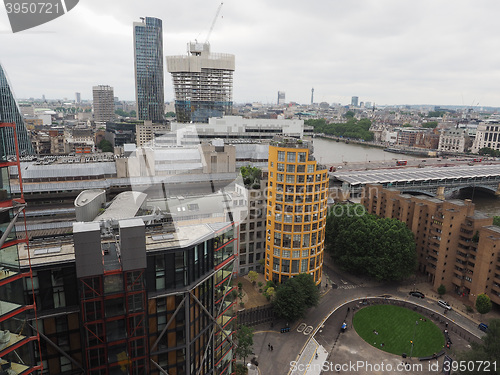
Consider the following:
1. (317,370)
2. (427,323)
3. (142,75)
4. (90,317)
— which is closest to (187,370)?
(90,317)

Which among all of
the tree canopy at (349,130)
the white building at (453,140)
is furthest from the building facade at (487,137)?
the tree canopy at (349,130)

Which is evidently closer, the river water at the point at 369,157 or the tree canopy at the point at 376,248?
the tree canopy at the point at 376,248

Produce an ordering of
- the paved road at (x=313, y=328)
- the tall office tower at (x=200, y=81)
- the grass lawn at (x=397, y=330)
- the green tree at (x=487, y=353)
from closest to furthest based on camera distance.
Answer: the green tree at (x=487, y=353) < the paved road at (x=313, y=328) < the grass lawn at (x=397, y=330) < the tall office tower at (x=200, y=81)

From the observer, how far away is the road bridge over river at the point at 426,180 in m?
42.2

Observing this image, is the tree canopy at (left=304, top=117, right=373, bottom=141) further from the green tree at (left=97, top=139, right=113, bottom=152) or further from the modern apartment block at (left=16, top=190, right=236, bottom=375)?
the modern apartment block at (left=16, top=190, right=236, bottom=375)

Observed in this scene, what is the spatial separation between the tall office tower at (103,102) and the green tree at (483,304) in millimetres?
132722

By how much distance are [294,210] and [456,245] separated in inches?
476

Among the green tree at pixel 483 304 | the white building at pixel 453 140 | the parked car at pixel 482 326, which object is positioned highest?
the white building at pixel 453 140

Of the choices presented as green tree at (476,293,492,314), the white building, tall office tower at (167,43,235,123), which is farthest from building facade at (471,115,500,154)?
green tree at (476,293,492,314)

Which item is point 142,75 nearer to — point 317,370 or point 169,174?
point 169,174

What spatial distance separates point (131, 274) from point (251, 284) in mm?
15618

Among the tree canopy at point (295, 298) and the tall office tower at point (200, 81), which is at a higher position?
the tall office tower at point (200, 81)

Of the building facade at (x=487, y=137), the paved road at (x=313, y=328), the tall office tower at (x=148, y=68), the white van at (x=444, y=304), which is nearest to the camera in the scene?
the paved road at (x=313, y=328)

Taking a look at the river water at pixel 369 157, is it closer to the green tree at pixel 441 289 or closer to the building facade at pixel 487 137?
the building facade at pixel 487 137
